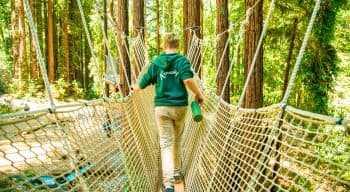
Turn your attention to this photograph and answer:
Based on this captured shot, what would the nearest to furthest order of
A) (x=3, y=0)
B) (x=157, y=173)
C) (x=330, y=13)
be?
(x=157, y=173) < (x=330, y=13) < (x=3, y=0)

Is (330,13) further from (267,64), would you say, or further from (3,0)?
(3,0)

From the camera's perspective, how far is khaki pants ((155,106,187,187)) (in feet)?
7.52

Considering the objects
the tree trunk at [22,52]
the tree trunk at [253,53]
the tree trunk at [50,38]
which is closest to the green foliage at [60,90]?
the tree trunk at [50,38]

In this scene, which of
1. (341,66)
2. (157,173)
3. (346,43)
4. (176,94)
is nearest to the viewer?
(176,94)

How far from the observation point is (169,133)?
2.40 m

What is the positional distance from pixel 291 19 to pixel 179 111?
625cm

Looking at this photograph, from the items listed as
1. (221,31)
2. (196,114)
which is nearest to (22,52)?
(221,31)

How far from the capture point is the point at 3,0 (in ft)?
51.4

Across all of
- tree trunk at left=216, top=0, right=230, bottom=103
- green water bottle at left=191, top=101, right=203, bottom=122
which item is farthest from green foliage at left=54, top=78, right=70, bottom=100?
green water bottle at left=191, top=101, right=203, bottom=122

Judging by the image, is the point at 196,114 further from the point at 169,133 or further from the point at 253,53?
the point at 253,53

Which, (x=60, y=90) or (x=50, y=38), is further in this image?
(x=50, y=38)

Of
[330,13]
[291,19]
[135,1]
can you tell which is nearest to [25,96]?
[135,1]

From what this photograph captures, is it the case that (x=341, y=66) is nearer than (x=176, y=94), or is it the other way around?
(x=176, y=94)

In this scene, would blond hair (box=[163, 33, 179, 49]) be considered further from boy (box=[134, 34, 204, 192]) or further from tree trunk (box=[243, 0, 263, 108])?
tree trunk (box=[243, 0, 263, 108])
